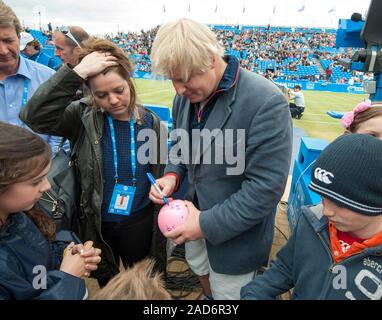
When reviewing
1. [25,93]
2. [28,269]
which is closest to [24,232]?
[28,269]

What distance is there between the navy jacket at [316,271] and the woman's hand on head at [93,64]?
132cm

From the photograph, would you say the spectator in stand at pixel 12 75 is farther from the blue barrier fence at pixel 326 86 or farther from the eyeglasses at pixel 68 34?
the blue barrier fence at pixel 326 86

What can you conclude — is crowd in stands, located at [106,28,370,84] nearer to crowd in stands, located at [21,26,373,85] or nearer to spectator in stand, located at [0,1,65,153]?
crowd in stands, located at [21,26,373,85]

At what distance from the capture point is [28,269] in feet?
4.00

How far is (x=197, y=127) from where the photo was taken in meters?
1.49

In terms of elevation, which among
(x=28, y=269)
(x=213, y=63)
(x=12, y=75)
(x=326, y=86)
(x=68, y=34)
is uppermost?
(x=213, y=63)

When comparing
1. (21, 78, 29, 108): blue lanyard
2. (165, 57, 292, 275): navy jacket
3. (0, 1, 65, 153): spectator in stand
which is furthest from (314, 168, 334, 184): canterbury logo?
(21, 78, 29, 108): blue lanyard

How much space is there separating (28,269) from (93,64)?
3.63 ft

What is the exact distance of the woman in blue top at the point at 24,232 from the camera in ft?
3.68

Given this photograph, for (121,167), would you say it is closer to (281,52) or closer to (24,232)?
(24,232)

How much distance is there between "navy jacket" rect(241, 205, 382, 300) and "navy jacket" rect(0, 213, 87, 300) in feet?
2.68

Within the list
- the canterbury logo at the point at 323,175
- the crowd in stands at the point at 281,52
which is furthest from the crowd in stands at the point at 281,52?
the canterbury logo at the point at 323,175

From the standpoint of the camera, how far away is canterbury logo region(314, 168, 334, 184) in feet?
3.32
